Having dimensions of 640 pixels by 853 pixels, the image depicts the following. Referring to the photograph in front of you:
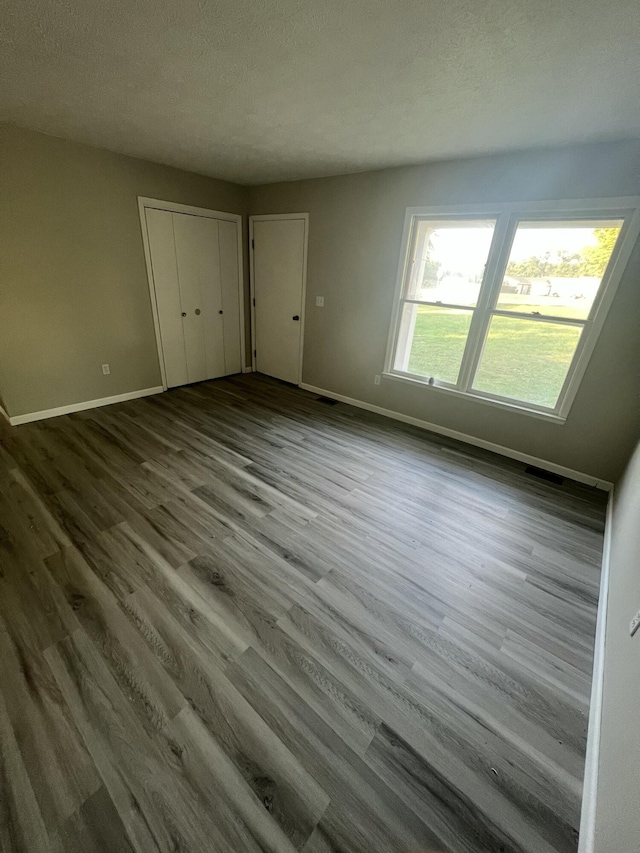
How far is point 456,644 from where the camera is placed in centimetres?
152

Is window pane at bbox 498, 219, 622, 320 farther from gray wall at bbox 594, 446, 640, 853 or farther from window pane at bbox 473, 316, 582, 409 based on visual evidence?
gray wall at bbox 594, 446, 640, 853

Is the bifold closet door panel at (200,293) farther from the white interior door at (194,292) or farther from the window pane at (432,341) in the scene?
the window pane at (432,341)

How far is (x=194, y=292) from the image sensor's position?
4.19 metres

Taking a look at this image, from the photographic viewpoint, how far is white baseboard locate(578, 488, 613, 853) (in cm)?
98

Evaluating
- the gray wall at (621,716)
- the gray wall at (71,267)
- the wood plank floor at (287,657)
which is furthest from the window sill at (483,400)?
the gray wall at (71,267)

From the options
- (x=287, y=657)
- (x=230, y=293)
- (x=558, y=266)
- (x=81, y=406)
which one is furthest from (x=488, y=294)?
(x=81, y=406)

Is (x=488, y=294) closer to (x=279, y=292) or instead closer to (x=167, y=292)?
(x=279, y=292)

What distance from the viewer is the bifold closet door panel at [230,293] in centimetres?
433

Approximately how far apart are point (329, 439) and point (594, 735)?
8.22 feet

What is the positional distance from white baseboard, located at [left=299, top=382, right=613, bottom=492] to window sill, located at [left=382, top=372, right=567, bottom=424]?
1.22 ft

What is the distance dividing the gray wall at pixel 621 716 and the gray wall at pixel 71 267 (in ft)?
14.6

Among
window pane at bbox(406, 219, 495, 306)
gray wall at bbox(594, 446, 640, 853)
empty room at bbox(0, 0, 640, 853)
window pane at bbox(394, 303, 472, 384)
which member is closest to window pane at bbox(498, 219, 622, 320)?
empty room at bbox(0, 0, 640, 853)

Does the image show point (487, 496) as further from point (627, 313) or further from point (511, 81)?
point (511, 81)

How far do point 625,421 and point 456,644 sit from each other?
225 cm
